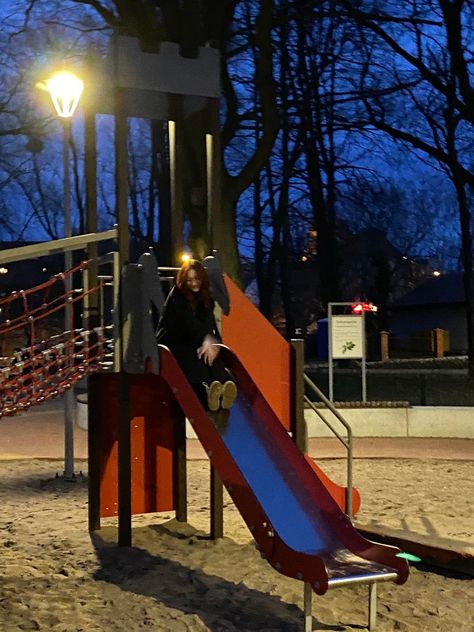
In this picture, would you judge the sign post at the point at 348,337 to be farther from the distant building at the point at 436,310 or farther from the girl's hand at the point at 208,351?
the distant building at the point at 436,310

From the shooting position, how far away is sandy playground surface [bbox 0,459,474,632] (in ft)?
14.8

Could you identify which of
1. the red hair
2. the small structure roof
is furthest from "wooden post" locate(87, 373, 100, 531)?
the small structure roof

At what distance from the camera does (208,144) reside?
669 centimetres

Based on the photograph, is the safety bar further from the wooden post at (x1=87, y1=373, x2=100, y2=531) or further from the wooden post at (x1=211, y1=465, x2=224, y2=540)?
the wooden post at (x1=211, y1=465, x2=224, y2=540)

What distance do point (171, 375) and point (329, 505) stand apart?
1.39 meters

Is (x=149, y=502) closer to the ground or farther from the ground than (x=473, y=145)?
closer to the ground

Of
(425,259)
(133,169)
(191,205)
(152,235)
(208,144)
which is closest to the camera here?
(208,144)

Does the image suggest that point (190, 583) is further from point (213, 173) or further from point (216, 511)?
point (213, 173)

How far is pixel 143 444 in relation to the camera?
21.9ft

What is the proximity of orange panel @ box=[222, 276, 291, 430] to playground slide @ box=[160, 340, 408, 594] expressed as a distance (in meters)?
0.60

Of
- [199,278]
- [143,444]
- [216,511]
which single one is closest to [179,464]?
[143,444]

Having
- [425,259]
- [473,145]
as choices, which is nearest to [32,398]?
[473,145]

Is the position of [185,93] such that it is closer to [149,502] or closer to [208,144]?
[208,144]

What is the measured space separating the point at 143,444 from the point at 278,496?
2102mm
